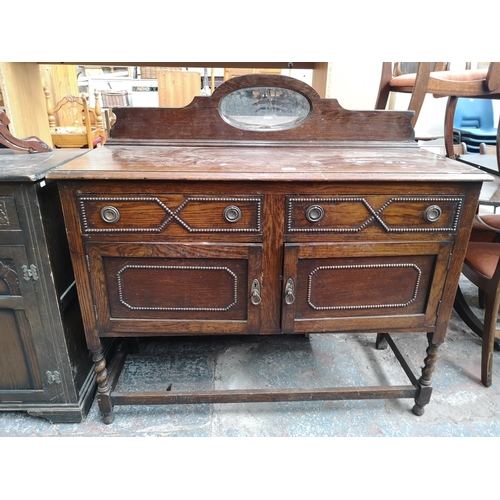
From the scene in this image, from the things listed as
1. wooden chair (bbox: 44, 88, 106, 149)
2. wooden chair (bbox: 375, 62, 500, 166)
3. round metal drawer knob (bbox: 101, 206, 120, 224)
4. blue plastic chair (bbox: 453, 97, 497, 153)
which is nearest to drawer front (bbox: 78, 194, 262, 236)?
round metal drawer knob (bbox: 101, 206, 120, 224)

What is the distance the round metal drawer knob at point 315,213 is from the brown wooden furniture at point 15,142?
1.18m

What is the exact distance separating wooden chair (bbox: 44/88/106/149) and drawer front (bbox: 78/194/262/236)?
3.31 metres

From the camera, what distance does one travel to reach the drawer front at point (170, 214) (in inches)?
47.1

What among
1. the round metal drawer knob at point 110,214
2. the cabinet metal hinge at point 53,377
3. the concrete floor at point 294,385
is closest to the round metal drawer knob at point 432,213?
the concrete floor at point 294,385

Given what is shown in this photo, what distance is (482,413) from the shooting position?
165 centimetres

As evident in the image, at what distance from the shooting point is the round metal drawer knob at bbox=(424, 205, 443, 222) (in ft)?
4.06

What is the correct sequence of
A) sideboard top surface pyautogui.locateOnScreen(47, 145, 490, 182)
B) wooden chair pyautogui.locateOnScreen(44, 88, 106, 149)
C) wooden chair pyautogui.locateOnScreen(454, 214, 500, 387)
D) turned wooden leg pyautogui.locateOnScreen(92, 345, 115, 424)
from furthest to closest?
wooden chair pyautogui.locateOnScreen(44, 88, 106, 149) < wooden chair pyautogui.locateOnScreen(454, 214, 500, 387) < turned wooden leg pyautogui.locateOnScreen(92, 345, 115, 424) < sideboard top surface pyautogui.locateOnScreen(47, 145, 490, 182)

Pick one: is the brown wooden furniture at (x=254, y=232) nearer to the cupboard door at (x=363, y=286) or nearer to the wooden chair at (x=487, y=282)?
the cupboard door at (x=363, y=286)

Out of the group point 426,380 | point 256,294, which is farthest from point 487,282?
point 256,294

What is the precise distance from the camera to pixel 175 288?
1.34 meters

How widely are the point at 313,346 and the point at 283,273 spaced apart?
91cm

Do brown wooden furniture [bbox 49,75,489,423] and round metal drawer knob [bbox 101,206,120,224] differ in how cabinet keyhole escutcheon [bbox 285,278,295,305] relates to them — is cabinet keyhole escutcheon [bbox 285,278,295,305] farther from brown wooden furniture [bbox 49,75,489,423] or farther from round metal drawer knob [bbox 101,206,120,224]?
round metal drawer knob [bbox 101,206,120,224]

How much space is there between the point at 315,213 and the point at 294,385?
948 mm

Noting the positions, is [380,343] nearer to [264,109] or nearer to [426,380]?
[426,380]
